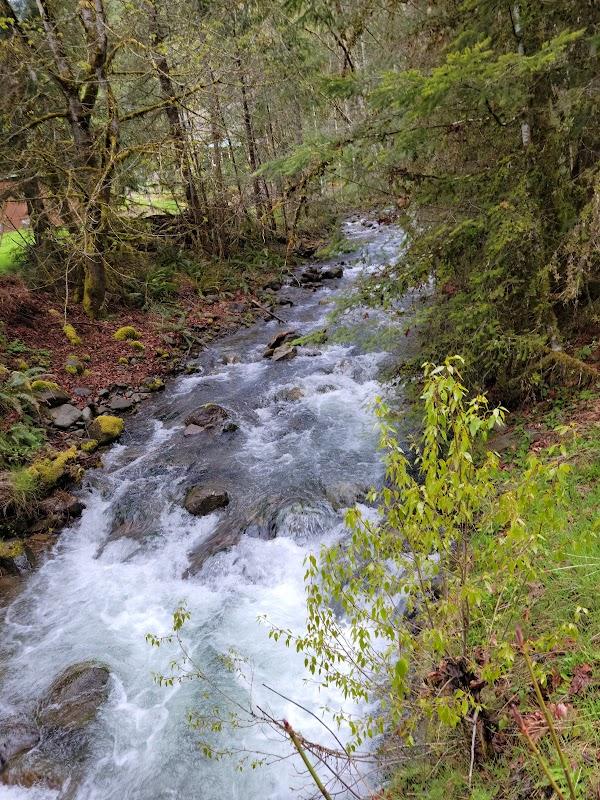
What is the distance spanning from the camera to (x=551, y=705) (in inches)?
112

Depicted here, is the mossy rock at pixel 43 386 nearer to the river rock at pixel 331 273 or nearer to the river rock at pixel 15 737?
the river rock at pixel 15 737

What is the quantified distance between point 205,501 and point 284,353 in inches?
222

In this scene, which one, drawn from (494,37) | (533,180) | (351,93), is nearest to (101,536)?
(351,93)

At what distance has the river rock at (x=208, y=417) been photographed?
995 cm

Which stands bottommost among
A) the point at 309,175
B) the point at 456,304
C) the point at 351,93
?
the point at 456,304

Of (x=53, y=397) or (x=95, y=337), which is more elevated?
(x=95, y=337)

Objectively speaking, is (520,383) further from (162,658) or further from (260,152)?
(260,152)

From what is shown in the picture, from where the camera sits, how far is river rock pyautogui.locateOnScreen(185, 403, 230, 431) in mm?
9954

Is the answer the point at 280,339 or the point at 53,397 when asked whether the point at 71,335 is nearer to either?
the point at 53,397

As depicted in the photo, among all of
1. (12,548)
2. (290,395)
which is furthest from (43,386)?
(290,395)

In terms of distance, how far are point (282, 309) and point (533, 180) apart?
10705 mm

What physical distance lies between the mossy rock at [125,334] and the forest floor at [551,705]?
36.7 ft

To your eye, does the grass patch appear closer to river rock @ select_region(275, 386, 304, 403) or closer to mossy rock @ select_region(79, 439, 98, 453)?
mossy rock @ select_region(79, 439, 98, 453)

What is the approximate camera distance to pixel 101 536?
24.6 ft
